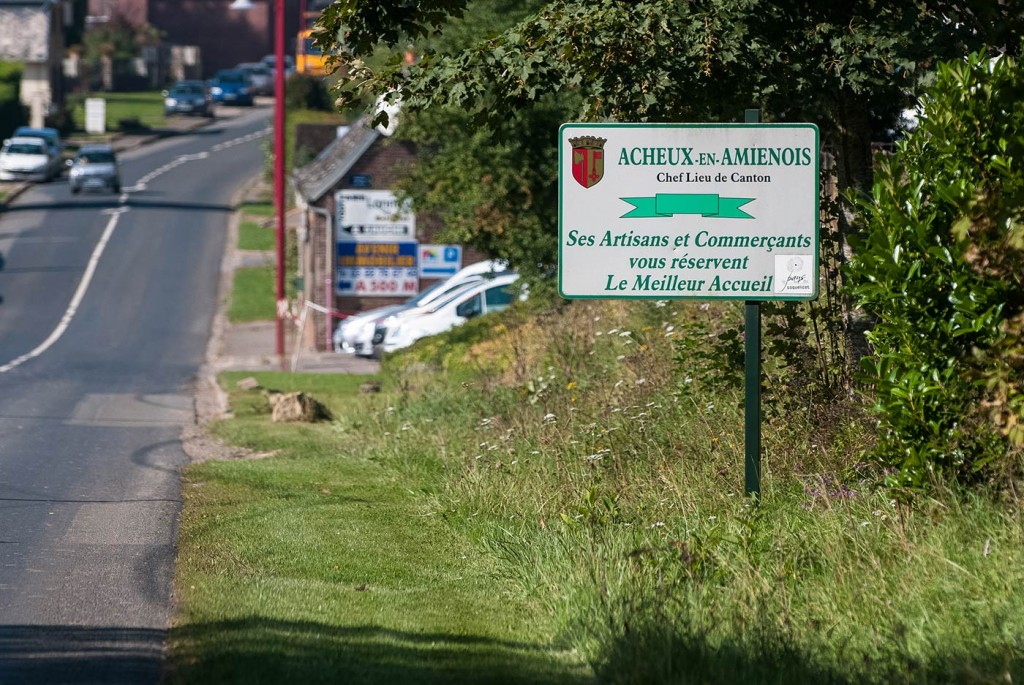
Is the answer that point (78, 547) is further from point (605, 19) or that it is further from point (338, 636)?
point (605, 19)

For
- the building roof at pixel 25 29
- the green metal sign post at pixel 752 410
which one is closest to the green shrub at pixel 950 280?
the green metal sign post at pixel 752 410

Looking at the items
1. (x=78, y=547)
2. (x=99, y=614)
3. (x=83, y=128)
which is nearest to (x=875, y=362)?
(x=99, y=614)

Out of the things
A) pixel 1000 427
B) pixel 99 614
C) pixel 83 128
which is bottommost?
pixel 99 614

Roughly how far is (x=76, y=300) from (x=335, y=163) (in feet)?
29.1

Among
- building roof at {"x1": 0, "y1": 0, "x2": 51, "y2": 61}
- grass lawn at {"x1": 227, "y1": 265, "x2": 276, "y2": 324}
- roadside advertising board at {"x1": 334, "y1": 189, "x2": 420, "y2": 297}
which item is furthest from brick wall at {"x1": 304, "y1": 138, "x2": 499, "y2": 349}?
building roof at {"x1": 0, "y1": 0, "x2": 51, "y2": 61}

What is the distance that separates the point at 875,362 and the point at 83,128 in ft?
235

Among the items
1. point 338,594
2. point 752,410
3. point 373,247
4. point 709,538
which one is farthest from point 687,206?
point 373,247

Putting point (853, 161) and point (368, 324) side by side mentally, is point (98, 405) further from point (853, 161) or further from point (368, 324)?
point (853, 161)

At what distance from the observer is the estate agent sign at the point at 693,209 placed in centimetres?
823

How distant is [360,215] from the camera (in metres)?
33.3

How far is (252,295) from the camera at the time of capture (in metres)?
38.6

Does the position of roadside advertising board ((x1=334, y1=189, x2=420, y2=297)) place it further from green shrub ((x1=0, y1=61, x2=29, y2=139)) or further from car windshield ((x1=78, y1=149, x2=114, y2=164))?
green shrub ((x1=0, y1=61, x2=29, y2=139))

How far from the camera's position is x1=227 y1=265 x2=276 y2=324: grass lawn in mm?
36094

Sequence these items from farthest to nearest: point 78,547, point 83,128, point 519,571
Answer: point 83,128, point 78,547, point 519,571
